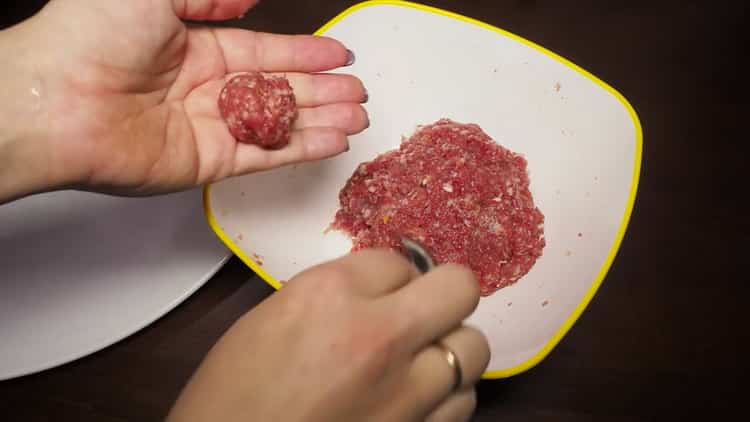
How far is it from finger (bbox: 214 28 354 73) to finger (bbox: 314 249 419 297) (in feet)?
2.65

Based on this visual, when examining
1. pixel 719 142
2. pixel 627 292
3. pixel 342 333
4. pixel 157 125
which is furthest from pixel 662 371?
pixel 157 125

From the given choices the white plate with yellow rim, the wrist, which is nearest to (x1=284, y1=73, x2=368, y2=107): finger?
the white plate with yellow rim

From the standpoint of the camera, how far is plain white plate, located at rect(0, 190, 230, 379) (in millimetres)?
1519

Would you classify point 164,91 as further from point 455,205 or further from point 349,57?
point 455,205

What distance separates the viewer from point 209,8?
1313mm

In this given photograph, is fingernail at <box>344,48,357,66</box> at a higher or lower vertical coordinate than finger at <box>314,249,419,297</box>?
higher

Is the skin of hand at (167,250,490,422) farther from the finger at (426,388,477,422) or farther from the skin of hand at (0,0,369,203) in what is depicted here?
the skin of hand at (0,0,369,203)

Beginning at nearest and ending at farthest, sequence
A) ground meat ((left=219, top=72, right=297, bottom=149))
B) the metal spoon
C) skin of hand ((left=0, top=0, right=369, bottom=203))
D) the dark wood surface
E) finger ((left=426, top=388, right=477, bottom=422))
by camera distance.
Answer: finger ((left=426, top=388, right=477, bottom=422)) < the metal spoon < skin of hand ((left=0, top=0, right=369, bottom=203)) < ground meat ((left=219, top=72, right=297, bottom=149)) < the dark wood surface

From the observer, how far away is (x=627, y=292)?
157 centimetres

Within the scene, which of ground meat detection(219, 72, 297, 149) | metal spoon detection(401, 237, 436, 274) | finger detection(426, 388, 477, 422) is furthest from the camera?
ground meat detection(219, 72, 297, 149)

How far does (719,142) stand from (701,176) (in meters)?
0.16

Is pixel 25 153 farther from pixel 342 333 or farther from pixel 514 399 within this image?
pixel 514 399

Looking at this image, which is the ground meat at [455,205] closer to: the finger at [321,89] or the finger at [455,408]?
the finger at [321,89]

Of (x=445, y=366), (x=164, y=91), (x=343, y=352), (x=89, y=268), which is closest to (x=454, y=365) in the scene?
(x=445, y=366)
